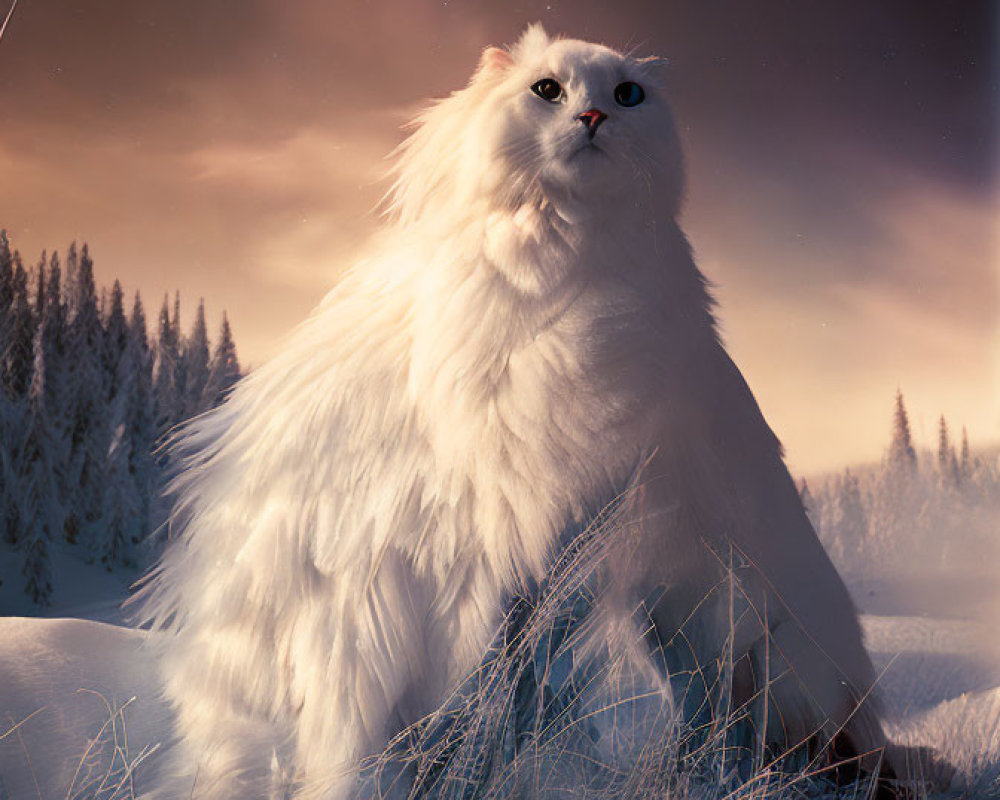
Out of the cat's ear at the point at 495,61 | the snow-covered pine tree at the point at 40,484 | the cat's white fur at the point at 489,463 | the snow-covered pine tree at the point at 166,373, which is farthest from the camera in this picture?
the snow-covered pine tree at the point at 166,373

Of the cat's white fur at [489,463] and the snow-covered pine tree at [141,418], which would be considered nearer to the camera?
the cat's white fur at [489,463]

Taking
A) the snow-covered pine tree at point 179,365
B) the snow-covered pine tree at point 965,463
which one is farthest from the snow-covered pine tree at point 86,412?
the snow-covered pine tree at point 965,463

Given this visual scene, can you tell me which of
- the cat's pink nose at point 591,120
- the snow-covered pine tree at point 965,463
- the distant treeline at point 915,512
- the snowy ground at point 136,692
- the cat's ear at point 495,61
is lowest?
the snowy ground at point 136,692

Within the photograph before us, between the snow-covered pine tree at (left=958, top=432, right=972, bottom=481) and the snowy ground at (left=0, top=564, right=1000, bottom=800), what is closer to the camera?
the snowy ground at (left=0, top=564, right=1000, bottom=800)

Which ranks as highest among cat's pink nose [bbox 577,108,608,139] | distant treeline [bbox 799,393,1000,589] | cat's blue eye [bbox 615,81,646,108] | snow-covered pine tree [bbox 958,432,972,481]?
cat's blue eye [bbox 615,81,646,108]

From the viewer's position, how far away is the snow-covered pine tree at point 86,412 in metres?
1.13

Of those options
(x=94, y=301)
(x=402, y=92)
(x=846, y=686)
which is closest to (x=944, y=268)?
(x=846, y=686)

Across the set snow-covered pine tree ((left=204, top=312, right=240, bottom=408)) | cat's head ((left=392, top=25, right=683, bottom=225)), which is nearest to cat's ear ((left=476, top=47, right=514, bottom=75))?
cat's head ((left=392, top=25, right=683, bottom=225))

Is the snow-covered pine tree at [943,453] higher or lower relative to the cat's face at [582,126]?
lower

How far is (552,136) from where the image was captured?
84 centimetres

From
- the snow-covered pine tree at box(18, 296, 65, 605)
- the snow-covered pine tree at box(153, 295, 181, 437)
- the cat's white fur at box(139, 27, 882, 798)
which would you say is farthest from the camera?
the snow-covered pine tree at box(153, 295, 181, 437)

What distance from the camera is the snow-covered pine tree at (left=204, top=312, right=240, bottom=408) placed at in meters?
1.18

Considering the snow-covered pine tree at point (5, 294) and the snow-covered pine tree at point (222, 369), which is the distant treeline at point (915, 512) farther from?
the snow-covered pine tree at point (5, 294)

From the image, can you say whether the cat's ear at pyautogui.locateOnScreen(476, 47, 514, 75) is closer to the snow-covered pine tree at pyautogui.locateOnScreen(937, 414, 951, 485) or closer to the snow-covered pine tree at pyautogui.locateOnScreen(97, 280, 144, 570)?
the snow-covered pine tree at pyautogui.locateOnScreen(97, 280, 144, 570)
